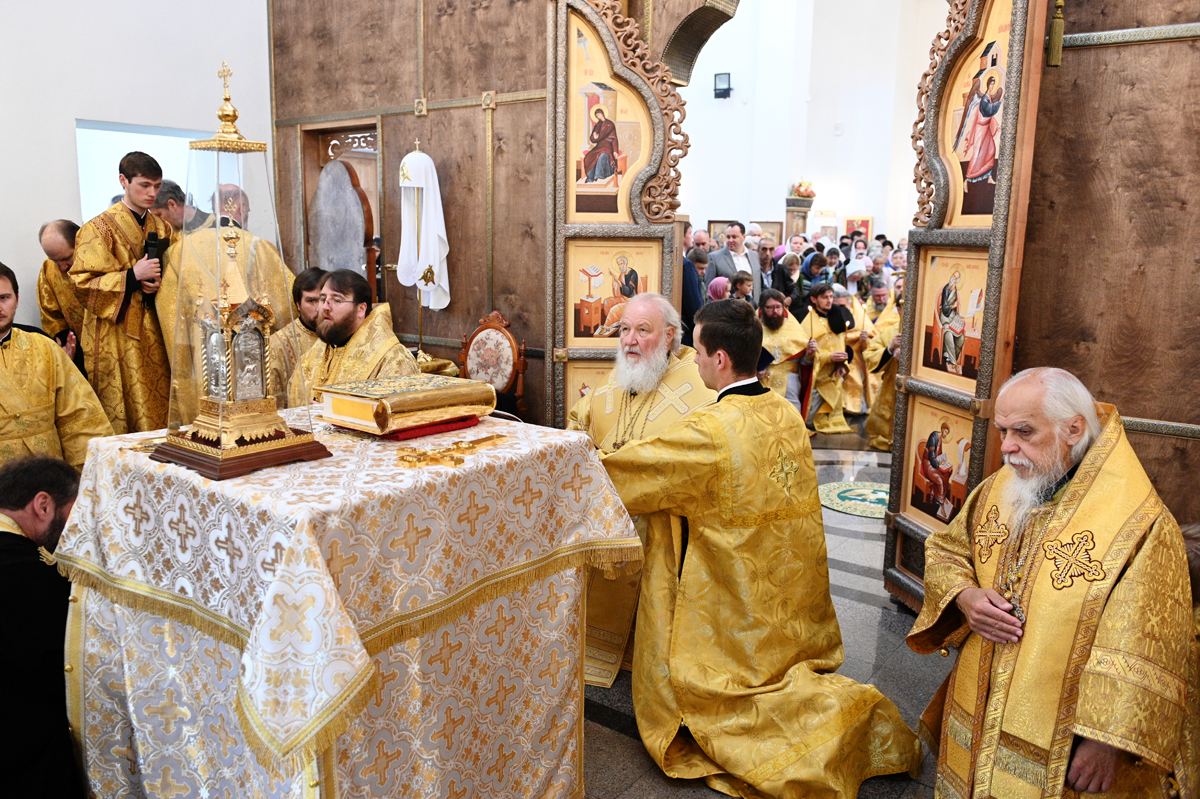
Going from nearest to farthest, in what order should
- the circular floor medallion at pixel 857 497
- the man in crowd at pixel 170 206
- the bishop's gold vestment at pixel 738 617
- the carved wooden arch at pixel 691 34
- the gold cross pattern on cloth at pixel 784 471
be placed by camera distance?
the bishop's gold vestment at pixel 738 617 → the gold cross pattern on cloth at pixel 784 471 → the man in crowd at pixel 170 206 → the carved wooden arch at pixel 691 34 → the circular floor medallion at pixel 857 497

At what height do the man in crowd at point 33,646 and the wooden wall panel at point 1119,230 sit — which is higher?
the wooden wall panel at point 1119,230

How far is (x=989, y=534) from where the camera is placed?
8.29ft

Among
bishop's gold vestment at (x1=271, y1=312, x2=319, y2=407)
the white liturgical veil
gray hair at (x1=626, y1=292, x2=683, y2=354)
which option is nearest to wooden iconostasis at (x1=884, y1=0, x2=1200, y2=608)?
gray hair at (x1=626, y1=292, x2=683, y2=354)

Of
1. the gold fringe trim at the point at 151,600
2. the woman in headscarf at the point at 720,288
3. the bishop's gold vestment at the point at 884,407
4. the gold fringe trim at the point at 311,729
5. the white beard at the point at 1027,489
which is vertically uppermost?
the woman in headscarf at the point at 720,288

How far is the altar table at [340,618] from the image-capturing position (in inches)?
67.5

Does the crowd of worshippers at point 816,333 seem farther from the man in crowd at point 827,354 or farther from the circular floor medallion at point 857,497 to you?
the circular floor medallion at point 857,497

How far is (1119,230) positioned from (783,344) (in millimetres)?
4541

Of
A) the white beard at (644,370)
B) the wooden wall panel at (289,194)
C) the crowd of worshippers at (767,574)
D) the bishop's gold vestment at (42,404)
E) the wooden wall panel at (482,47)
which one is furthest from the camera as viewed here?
the wooden wall panel at (289,194)

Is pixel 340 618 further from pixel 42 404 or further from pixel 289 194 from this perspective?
pixel 289 194

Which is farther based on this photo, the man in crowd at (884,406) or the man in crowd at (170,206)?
the man in crowd at (884,406)

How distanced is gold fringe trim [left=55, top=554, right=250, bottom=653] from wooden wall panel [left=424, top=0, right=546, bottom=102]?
4.55 metres

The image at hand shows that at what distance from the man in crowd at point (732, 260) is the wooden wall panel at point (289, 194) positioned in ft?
13.2

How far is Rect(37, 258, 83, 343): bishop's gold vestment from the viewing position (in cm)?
495

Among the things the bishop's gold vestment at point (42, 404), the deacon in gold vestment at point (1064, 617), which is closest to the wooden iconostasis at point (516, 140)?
the bishop's gold vestment at point (42, 404)
